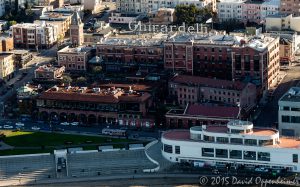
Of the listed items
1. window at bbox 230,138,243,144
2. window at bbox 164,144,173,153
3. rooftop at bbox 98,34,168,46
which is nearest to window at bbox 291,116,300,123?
window at bbox 230,138,243,144

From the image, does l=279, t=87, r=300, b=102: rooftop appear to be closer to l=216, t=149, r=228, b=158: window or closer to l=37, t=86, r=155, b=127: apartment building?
l=216, t=149, r=228, b=158: window

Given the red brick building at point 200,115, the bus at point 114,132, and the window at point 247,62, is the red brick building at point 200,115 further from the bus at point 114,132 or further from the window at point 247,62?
the window at point 247,62

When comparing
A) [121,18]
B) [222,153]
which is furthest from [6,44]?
[222,153]

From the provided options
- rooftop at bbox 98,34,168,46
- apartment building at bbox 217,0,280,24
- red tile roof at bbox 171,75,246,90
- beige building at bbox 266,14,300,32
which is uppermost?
apartment building at bbox 217,0,280,24

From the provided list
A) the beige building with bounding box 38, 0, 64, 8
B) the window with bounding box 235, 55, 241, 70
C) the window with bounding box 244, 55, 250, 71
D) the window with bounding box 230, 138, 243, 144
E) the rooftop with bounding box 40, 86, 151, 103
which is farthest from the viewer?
the beige building with bounding box 38, 0, 64, 8

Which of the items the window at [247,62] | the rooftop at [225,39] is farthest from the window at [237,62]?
the rooftop at [225,39]

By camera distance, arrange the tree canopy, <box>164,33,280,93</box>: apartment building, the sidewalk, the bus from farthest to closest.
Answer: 1. the tree canopy
2. <box>164,33,280,93</box>: apartment building
3. the bus
4. the sidewalk

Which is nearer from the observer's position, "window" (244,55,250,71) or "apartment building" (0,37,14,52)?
"window" (244,55,250,71)

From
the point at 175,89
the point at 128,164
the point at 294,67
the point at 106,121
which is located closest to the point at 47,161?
the point at 128,164

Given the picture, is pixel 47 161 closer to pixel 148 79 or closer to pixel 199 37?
pixel 148 79
